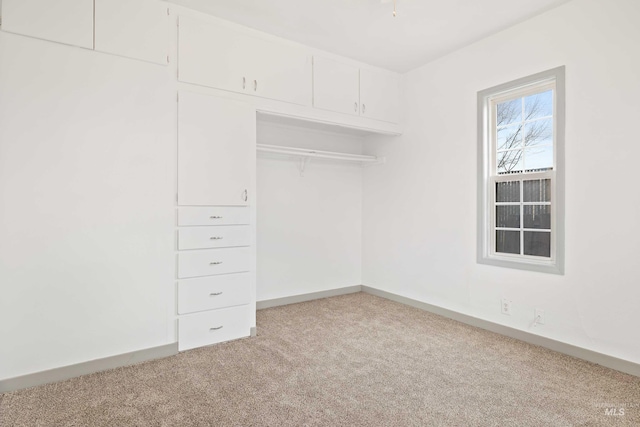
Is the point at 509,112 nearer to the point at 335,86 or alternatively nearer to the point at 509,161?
the point at 509,161

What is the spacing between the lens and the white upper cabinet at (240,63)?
279 centimetres

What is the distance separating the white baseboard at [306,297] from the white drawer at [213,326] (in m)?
0.87

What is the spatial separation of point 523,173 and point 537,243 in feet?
2.02

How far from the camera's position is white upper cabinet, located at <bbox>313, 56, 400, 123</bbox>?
354cm

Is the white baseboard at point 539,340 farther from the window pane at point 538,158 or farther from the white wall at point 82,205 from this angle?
the white wall at point 82,205

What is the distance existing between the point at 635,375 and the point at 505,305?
3.08ft

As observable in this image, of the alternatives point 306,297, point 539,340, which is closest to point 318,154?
point 306,297

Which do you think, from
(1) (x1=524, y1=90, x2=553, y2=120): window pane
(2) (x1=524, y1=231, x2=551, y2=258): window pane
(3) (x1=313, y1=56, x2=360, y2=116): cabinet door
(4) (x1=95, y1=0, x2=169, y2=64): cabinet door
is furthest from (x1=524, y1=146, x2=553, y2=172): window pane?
(4) (x1=95, y1=0, x2=169, y2=64): cabinet door

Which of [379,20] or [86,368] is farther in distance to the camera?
[379,20]

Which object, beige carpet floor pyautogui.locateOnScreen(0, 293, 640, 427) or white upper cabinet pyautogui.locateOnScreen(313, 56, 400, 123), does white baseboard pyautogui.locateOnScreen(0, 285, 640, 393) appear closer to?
beige carpet floor pyautogui.locateOnScreen(0, 293, 640, 427)

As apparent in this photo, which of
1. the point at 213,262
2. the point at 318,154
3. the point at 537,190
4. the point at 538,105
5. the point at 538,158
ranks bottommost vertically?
the point at 213,262

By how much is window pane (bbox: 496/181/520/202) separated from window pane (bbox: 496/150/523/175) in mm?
110

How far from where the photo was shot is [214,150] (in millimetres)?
2922

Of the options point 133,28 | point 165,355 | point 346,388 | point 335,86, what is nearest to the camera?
point 346,388
